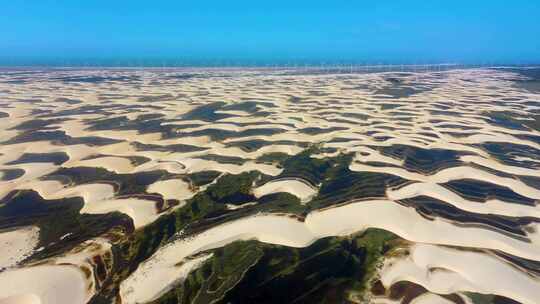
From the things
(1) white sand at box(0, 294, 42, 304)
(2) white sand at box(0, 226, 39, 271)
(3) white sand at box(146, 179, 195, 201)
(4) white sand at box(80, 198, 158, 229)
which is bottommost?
(1) white sand at box(0, 294, 42, 304)

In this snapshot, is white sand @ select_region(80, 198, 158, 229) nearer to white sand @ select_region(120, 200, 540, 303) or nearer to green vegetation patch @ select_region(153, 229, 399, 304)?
white sand @ select_region(120, 200, 540, 303)

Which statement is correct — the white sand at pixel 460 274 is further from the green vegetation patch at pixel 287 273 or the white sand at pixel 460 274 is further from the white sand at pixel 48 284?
the white sand at pixel 48 284

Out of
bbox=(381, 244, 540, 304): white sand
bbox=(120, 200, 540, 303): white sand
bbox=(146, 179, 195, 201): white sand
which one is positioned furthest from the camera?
bbox=(146, 179, 195, 201): white sand

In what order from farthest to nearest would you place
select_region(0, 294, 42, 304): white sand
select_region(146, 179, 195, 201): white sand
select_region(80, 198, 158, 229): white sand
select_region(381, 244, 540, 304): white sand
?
1. select_region(146, 179, 195, 201): white sand
2. select_region(80, 198, 158, 229): white sand
3. select_region(381, 244, 540, 304): white sand
4. select_region(0, 294, 42, 304): white sand

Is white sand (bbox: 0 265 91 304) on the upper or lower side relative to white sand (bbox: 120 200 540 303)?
lower

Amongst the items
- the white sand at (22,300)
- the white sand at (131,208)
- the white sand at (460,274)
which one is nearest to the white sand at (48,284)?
the white sand at (22,300)

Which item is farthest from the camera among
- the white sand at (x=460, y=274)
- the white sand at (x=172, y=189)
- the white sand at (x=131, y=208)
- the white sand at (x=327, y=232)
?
the white sand at (x=172, y=189)

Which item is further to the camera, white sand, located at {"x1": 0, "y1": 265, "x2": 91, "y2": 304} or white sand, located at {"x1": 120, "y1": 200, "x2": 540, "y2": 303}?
white sand, located at {"x1": 120, "y1": 200, "x2": 540, "y2": 303}

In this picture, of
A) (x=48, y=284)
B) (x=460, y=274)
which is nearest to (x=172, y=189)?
(x=48, y=284)

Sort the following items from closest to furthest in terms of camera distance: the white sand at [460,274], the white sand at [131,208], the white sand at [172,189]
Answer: the white sand at [460,274], the white sand at [131,208], the white sand at [172,189]

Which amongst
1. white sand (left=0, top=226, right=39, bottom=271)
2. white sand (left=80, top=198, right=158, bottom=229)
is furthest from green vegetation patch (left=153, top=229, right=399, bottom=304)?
white sand (left=0, top=226, right=39, bottom=271)

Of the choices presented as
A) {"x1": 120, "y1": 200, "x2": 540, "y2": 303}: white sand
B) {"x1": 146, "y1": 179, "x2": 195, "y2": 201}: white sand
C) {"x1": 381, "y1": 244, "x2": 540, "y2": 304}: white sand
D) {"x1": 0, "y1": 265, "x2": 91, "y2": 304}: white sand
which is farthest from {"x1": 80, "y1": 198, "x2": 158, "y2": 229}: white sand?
{"x1": 381, "y1": 244, "x2": 540, "y2": 304}: white sand
